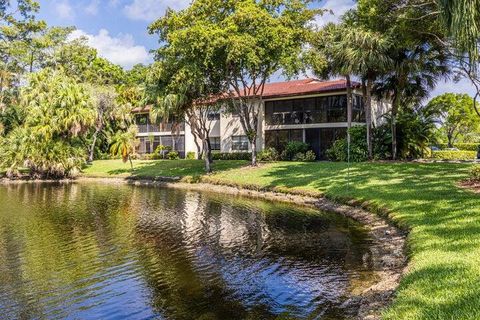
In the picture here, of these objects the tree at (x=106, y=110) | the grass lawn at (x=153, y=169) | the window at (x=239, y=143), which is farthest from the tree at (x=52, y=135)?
the window at (x=239, y=143)

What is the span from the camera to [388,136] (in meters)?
33.5

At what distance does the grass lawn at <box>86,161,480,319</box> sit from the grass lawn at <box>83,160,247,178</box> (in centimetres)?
29

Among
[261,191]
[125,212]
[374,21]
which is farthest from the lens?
[261,191]

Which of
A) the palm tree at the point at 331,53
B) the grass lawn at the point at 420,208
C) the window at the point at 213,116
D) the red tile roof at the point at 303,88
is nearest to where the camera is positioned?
the grass lawn at the point at 420,208

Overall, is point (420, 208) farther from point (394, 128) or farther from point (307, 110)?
point (307, 110)

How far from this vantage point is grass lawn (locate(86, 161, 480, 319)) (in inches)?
269

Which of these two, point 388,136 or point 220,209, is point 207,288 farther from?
point 388,136

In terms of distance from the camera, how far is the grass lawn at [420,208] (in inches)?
269

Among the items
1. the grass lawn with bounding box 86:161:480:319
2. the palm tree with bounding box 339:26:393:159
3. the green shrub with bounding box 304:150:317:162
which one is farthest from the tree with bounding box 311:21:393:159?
the grass lawn with bounding box 86:161:480:319

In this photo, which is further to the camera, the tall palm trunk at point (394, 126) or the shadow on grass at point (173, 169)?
the shadow on grass at point (173, 169)

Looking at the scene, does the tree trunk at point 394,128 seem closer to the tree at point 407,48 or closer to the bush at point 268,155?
the tree at point 407,48

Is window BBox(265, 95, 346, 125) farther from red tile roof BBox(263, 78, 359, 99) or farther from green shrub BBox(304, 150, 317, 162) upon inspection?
green shrub BBox(304, 150, 317, 162)

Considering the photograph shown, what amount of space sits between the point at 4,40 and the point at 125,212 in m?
35.6

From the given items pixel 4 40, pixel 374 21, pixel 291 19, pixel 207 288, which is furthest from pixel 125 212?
pixel 4 40
